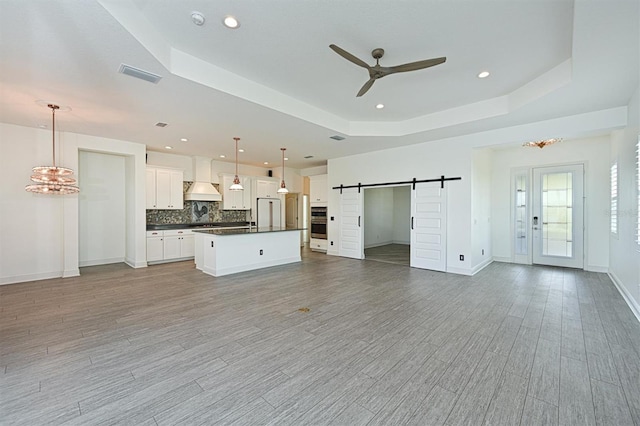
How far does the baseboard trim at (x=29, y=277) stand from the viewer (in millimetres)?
5016

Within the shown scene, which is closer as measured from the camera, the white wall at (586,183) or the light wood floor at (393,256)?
the white wall at (586,183)

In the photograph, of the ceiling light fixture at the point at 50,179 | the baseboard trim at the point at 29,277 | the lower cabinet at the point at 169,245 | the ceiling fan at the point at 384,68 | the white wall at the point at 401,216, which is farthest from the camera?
the white wall at the point at 401,216

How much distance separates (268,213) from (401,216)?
5324 millimetres

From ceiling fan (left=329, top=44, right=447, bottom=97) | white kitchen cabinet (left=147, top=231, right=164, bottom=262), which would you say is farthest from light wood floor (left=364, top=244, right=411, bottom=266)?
white kitchen cabinet (left=147, top=231, right=164, bottom=262)

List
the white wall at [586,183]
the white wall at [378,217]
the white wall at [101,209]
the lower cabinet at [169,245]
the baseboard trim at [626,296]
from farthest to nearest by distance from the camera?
the white wall at [378,217]
the lower cabinet at [169,245]
the white wall at [101,209]
the white wall at [586,183]
the baseboard trim at [626,296]

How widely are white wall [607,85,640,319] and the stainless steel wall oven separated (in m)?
6.49

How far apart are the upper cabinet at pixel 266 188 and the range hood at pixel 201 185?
1462 millimetres

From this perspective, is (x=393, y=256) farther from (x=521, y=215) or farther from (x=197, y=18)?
(x=197, y=18)

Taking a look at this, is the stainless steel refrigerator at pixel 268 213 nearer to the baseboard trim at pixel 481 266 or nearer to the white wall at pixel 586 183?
the baseboard trim at pixel 481 266

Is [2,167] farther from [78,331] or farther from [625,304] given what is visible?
[625,304]

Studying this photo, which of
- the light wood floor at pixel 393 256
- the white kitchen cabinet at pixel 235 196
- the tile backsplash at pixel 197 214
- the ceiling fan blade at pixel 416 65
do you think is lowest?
the light wood floor at pixel 393 256

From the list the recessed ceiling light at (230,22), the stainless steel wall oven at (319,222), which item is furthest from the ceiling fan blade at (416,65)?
the stainless steel wall oven at (319,222)

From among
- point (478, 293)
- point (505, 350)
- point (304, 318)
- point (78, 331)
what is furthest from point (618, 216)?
point (78, 331)

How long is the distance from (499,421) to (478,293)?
9.96 ft
